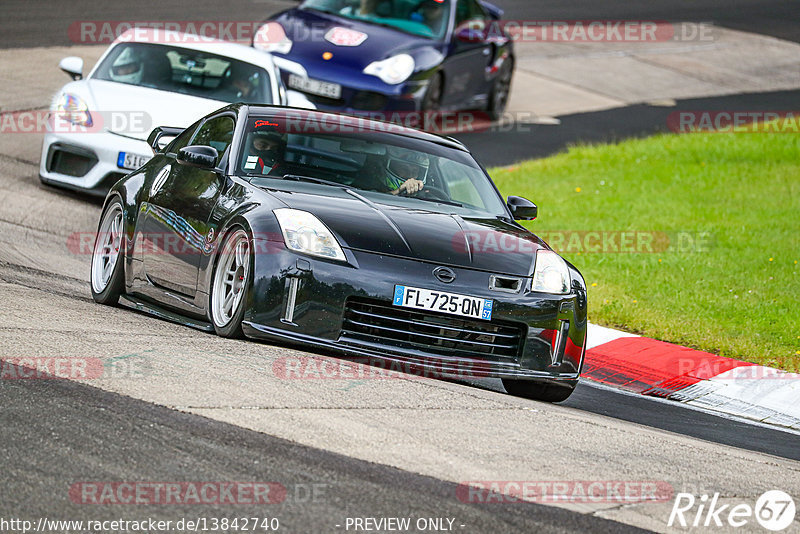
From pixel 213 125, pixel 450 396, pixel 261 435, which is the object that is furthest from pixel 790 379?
pixel 261 435

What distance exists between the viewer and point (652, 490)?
17.2 feet

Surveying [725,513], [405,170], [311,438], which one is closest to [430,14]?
[405,170]

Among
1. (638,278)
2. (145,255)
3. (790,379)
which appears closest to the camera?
(145,255)

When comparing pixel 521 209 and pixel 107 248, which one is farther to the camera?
pixel 107 248

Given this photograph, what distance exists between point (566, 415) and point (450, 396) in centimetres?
62

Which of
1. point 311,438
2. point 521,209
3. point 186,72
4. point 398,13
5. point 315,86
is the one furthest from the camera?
point 398,13

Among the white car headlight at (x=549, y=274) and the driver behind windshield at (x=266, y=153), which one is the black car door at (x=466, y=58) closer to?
the driver behind windshield at (x=266, y=153)

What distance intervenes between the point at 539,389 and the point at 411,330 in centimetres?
109

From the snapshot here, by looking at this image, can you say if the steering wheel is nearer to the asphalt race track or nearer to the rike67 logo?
the asphalt race track

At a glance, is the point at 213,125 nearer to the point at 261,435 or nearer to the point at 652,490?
the point at 261,435

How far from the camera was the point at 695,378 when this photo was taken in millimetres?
9109

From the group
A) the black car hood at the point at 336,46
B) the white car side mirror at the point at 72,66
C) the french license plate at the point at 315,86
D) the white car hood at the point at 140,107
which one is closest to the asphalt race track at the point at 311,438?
the white car hood at the point at 140,107

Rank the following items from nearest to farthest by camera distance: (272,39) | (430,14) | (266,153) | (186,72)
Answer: (266,153)
(186,72)
(272,39)
(430,14)

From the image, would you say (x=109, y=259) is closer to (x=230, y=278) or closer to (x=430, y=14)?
(x=230, y=278)
